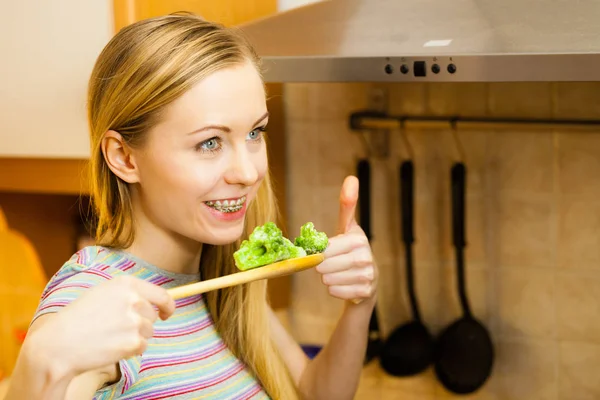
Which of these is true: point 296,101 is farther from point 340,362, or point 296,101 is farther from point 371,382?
point 340,362

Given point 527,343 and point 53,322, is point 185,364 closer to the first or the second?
point 53,322

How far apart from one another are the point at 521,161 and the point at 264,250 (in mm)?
772

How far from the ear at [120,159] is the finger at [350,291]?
0.31m

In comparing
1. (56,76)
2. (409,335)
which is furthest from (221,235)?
(409,335)

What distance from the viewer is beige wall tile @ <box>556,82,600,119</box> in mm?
1562

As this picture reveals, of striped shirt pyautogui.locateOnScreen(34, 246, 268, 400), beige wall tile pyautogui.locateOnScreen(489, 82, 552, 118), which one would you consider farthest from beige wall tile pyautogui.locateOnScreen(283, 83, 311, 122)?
striped shirt pyautogui.locateOnScreen(34, 246, 268, 400)

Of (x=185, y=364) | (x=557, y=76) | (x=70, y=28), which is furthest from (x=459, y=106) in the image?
(x=185, y=364)

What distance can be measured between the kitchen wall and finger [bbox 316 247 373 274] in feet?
1.84

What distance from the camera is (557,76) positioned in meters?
1.12

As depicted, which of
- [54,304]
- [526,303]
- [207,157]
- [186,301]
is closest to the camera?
[54,304]

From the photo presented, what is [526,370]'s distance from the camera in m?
1.69

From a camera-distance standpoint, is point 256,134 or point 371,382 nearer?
point 256,134

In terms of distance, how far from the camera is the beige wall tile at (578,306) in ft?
5.31

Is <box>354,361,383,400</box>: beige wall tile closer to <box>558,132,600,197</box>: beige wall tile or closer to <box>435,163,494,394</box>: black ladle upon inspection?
<box>435,163,494,394</box>: black ladle
